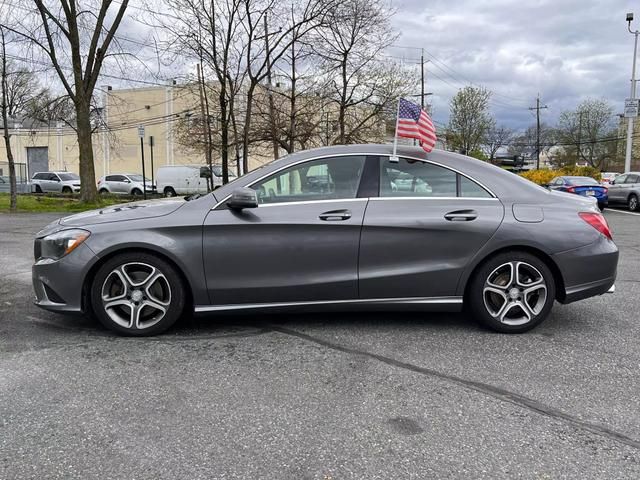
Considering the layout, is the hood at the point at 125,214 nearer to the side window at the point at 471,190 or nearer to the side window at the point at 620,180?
the side window at the point at 471,190

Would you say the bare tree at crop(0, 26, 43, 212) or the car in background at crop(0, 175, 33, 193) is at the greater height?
the bare tree at crop(0, 26, 43, 212)

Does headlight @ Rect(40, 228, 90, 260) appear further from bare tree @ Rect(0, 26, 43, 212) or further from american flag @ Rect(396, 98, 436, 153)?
bare tree @ Rect(0, 26, 43, 212)

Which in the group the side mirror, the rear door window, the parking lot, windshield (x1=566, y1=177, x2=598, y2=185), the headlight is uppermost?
windshield (x1=566, y1=177, x2=598, y2=185)

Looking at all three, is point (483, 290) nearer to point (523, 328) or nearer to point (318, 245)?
point (523, 328)

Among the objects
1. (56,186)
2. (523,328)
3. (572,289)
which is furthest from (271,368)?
(56,186)

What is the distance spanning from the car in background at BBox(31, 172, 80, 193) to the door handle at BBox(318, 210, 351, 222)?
33.7 metres

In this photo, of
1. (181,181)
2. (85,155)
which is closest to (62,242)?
(85,155)

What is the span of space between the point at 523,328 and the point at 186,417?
9.29 ft

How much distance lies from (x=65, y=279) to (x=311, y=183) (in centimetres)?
209

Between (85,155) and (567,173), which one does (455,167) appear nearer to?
(85,155)

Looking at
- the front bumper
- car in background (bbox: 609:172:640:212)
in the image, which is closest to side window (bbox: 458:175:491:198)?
the front bumper

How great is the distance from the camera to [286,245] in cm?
417

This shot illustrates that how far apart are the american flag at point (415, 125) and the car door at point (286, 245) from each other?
90 centimetres

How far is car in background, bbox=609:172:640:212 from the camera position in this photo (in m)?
21.0
